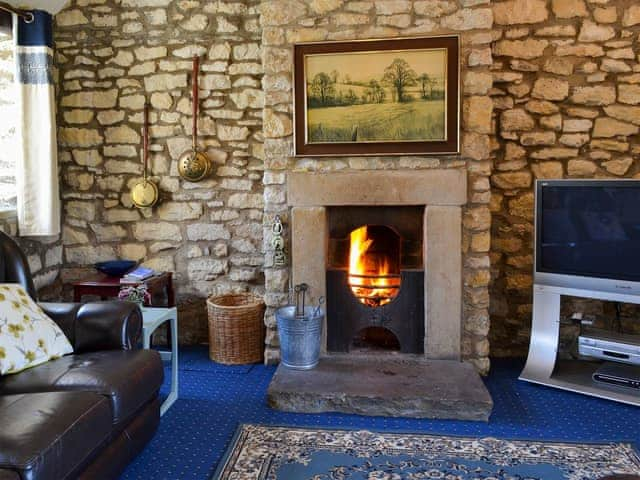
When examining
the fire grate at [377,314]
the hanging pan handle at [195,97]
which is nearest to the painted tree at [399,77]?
the fire grate at [377,314]

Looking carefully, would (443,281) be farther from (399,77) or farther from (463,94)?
(399,77)

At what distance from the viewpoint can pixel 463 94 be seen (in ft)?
10.9

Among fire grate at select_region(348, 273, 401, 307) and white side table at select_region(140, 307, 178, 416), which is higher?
fire grate at select_region(348, 273, 401, 307)

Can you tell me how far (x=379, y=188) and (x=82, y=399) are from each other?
201cm

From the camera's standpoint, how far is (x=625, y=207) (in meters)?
3.07

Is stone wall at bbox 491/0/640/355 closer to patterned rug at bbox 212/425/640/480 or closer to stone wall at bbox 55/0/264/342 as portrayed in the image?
patterned rug at bbox 212/425/640/480

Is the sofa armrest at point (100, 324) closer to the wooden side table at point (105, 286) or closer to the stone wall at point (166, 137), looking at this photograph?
the wooden side table at point (105, 286)

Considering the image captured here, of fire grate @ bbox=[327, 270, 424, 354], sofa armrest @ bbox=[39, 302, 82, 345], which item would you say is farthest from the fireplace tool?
sofa armrest @ bbox=[39, 302, 82, 345]

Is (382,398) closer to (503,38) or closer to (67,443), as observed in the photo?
(67,443)

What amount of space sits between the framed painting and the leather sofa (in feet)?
5.04

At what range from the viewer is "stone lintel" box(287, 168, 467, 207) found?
131 inches

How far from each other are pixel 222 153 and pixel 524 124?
1.99 m

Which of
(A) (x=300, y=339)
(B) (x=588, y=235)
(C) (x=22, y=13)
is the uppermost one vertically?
(C) (x=22, y=13)

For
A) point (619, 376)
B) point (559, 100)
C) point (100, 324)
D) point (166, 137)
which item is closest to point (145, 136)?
point (166, 137)
